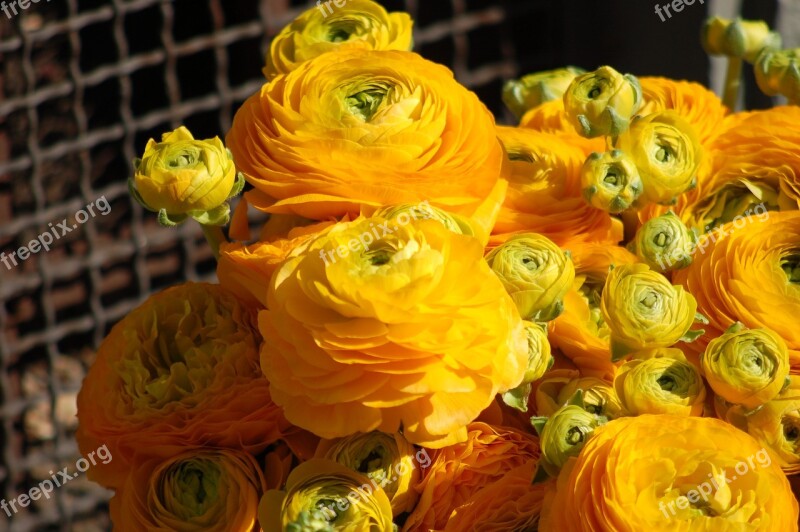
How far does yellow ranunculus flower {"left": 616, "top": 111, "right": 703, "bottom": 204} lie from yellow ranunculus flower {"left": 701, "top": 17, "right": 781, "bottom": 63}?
126 millimetres

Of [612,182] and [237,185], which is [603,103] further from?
[237,185]

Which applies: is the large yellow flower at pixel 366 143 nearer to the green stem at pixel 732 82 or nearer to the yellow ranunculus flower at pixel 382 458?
the yellow ranunculus flower at pixel 382 458

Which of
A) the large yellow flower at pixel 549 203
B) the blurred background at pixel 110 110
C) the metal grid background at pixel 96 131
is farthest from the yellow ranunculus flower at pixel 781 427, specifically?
the metal grid background at pixel 96 131

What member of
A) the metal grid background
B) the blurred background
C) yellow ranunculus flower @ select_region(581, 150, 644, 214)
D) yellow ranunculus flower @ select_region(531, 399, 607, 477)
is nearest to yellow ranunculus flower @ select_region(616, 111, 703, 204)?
yellow ranunculus flower @ select_region(581, 150, 644, 214)

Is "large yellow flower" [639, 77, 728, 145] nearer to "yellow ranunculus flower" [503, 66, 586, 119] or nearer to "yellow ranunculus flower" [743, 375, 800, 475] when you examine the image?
"yellow ranunculus flower" [503, 66, 586, 119]

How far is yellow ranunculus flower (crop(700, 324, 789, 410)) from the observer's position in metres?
0.39

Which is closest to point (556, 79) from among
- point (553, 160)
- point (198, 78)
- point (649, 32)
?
point (553, 160)

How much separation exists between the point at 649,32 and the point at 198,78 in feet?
1.60

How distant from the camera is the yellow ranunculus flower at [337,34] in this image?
21.2 inches

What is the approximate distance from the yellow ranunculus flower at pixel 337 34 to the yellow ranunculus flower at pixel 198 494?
20cm

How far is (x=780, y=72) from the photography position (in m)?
0.54

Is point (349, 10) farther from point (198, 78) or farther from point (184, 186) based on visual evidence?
point (198, 78)

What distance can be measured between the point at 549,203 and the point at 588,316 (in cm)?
6

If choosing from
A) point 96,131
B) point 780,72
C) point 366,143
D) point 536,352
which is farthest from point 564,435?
point 96,131
